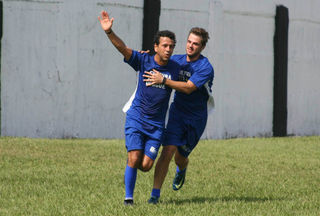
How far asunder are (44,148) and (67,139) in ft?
6.21

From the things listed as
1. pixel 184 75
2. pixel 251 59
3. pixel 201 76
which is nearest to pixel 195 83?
pixel 201 76

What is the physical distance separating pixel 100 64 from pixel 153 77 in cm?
821

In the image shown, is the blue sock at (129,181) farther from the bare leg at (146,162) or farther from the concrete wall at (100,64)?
the concrete wall at (100,64)

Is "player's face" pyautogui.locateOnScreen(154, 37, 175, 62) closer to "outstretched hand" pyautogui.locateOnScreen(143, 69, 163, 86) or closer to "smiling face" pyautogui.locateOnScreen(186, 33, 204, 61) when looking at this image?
"outstretched hand" pyautogui.locateOnScreen(143, 69, 163, 86)

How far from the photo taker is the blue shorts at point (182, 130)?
7746mm

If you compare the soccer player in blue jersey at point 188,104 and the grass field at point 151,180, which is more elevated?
the soccer player in blue jersey at point 188,104

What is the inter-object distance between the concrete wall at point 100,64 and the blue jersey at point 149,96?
7678 millimetres

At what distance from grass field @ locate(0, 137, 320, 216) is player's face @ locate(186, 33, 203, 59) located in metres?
1.72

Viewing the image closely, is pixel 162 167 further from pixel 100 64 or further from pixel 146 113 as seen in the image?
pixel 100 64

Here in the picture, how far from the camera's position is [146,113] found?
722 centimetres

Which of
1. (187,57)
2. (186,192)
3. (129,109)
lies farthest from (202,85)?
(186,192)

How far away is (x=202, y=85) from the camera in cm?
753

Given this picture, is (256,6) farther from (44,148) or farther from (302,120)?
(44,148)

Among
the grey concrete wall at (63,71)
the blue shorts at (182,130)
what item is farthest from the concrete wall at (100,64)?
the blue shorts at (182,130)
